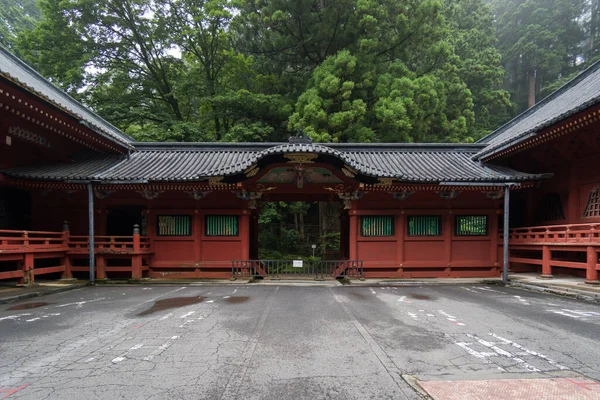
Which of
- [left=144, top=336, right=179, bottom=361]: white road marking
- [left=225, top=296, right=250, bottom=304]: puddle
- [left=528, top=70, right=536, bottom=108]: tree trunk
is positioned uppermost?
[left=528, top=70, right=536, bottom=108]: tree trunk

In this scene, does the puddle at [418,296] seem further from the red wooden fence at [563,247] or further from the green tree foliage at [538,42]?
the green tree foliage at [538,42]

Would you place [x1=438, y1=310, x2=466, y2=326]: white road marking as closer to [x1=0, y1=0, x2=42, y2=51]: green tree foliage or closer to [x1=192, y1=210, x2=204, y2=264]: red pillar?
[x1=192, y1=210, x2=204, y2=264]: red pillar

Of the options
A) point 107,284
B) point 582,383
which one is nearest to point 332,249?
point 107,284

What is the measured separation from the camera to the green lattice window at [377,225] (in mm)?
11312

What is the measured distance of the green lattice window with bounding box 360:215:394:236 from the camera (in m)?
11.3

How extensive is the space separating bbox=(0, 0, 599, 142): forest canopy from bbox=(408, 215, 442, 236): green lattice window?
6215mm

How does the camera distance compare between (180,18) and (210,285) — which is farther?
(180,18)

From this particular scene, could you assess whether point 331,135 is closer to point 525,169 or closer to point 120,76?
point 525,169

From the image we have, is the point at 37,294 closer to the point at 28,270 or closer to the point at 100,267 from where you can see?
the point at 28,270

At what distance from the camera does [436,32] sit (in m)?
17.4

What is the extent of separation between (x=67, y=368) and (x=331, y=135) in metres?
14.7

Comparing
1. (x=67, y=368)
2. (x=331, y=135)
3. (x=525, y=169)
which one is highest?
(x=331, y=135)

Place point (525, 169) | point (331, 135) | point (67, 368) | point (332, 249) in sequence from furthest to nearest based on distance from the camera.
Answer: point (332, 249) → point (331, 135) → point (525, 169) → point (67, 368)

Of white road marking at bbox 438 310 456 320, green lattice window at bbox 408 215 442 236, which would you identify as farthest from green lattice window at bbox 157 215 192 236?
white road marking at bbox 438 310 456 320
